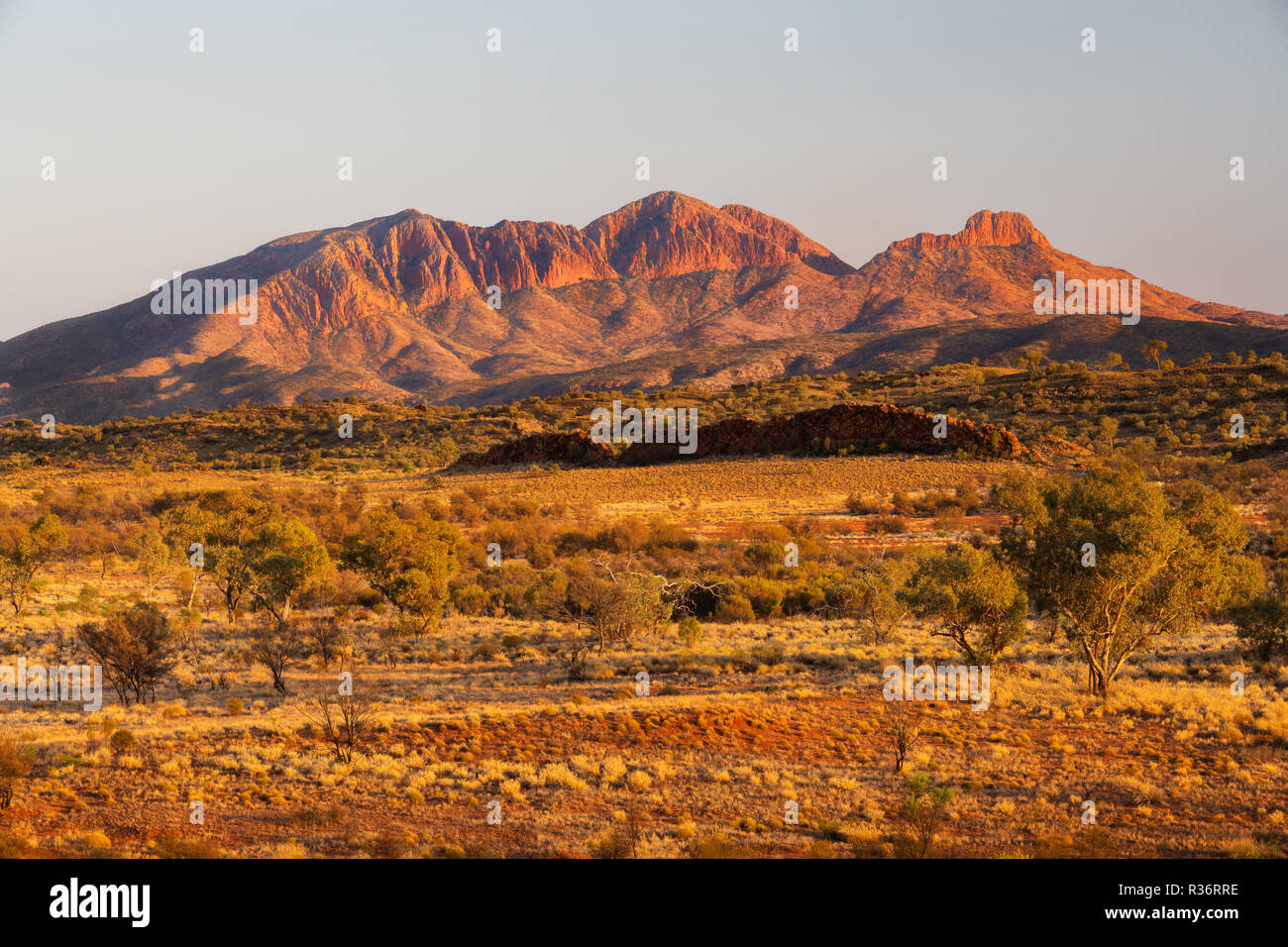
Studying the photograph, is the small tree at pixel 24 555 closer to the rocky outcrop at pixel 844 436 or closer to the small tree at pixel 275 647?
the small tree at pixel 275 647

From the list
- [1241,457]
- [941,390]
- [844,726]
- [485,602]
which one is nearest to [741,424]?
[941,390]

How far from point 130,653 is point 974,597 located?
17.5 m

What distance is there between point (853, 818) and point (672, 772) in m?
2.93

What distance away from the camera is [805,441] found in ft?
198

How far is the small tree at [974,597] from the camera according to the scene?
1878 centimetres

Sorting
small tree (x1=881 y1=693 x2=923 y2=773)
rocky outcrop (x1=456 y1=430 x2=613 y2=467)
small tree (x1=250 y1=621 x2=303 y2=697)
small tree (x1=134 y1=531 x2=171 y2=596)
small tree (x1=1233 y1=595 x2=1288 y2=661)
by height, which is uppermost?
rocky outcrop (x1=456 y1=430 x2=613 y2=467)

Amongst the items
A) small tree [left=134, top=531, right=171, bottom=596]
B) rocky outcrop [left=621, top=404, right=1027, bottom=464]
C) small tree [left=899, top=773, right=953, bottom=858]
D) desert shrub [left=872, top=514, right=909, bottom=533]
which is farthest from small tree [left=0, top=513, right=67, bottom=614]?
rocky outcrop [left=621, top=404, right=1027, bottom=464]

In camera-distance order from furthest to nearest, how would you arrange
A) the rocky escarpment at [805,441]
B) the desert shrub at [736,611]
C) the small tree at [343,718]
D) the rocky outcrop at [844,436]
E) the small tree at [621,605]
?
the rocky escarpment at [805,441], the rocky outcrop at [844,436], the desert shrub at [736,611], the small tree at [621,605], the small tree at [343,718]

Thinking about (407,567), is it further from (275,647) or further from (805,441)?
(805,441)

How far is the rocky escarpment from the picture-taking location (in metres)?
55.0

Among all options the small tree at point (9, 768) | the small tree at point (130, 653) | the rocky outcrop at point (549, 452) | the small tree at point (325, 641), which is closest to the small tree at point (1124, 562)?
the small tree at point (325, 641)

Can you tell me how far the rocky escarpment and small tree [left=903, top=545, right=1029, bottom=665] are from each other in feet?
117

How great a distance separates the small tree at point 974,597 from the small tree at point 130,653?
631 inches

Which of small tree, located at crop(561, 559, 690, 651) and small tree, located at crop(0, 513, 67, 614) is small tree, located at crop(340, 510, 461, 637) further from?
small tree, located at crop(0, 513, 67, 614)
